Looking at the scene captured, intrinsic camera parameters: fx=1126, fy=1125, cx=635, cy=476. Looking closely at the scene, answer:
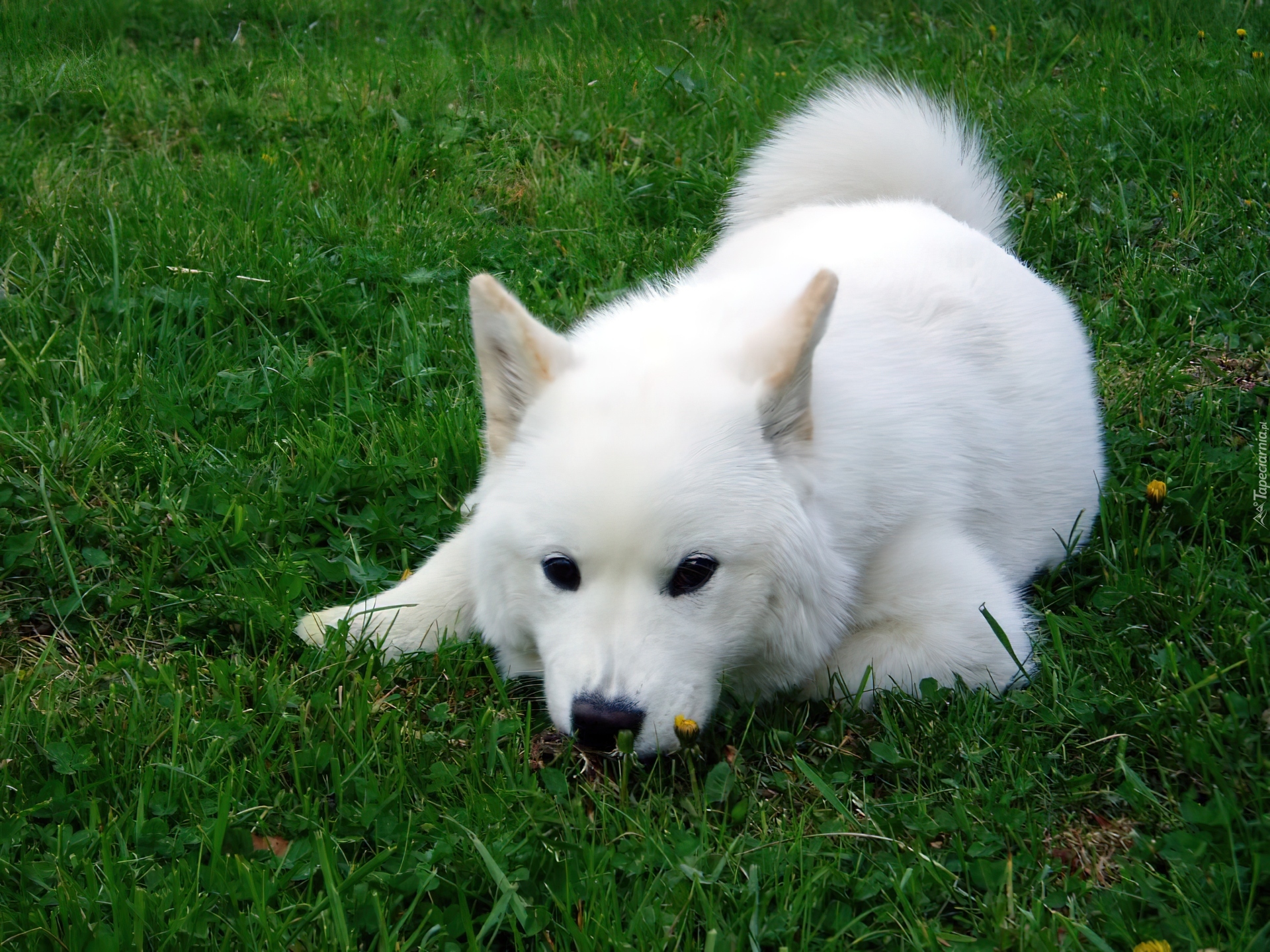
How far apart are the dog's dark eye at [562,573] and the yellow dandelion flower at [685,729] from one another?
0.33 metres

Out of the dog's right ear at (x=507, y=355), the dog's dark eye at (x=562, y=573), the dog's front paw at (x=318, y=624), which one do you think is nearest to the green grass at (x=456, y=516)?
the dog's front paw at (x=318, y=624)

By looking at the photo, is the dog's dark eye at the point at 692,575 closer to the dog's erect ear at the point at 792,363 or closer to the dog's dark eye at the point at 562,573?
the dog's dark eye at the point at 562,573

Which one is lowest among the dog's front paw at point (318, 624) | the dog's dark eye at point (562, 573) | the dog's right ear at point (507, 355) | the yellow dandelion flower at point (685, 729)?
the dog's front paw at point (318, 624)

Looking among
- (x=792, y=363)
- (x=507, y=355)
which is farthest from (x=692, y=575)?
(x=507, y=355)

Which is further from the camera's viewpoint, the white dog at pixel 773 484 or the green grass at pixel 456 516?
the white dog at pixel 773 484

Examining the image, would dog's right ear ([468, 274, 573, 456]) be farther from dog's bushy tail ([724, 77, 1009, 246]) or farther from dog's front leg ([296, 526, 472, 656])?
dog's bushy tail ([724, 77, 1009, 246])

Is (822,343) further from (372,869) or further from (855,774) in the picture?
(372,869)

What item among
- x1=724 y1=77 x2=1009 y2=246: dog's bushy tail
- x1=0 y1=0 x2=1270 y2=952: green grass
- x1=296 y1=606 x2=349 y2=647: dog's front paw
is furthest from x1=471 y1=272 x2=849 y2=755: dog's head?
x1=724 y1=77 x2=1009 y2=246: dog's bushy tail

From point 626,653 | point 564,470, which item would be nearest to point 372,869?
point 626,653

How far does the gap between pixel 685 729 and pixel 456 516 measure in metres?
1.22

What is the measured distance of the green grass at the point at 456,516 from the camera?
6.60ft

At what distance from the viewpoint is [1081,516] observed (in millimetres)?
3070

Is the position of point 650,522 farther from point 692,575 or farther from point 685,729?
point 685,729

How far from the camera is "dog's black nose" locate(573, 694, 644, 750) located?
2.15 meters
